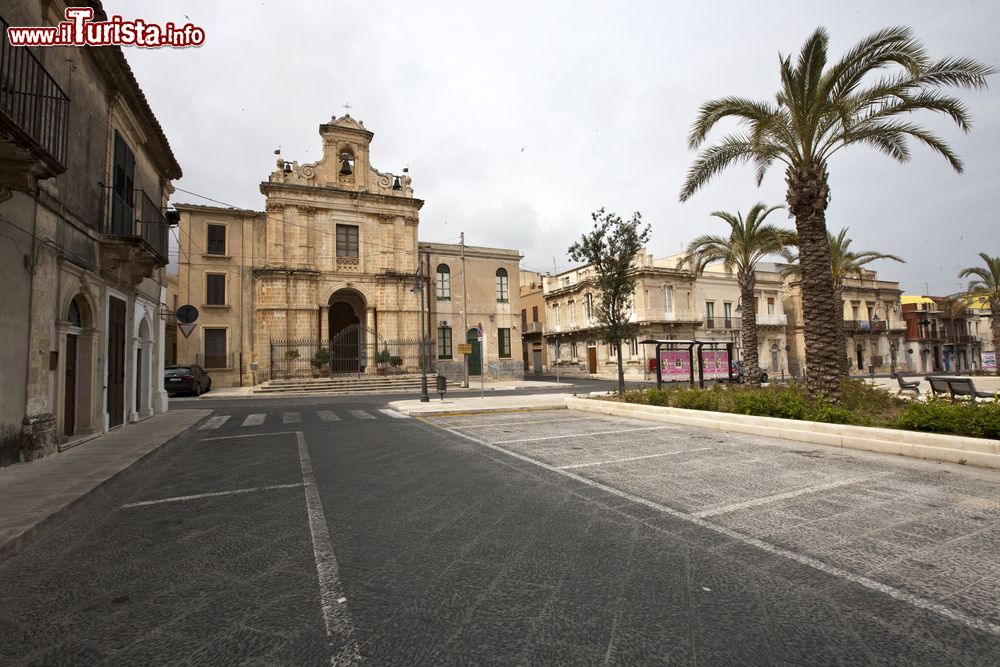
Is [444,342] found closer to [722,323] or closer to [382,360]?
[382,360]

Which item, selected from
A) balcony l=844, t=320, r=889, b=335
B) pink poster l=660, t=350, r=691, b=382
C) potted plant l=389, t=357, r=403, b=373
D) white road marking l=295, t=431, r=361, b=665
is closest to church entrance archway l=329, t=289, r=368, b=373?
potted plant l=389, t=357, r=403, b=373

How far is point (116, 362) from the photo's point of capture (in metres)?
11.3

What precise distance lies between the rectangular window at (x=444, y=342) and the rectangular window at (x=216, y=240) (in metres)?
13.8

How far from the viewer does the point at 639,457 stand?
723 cm

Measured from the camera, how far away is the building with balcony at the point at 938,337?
5181cm

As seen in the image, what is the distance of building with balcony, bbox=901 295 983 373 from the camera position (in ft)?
170

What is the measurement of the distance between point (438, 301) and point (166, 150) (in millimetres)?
20290

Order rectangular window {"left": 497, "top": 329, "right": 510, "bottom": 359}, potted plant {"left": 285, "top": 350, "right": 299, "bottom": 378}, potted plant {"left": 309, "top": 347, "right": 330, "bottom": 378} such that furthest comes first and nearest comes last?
rectangular window {"left": 497, "top": 329, "right": 510, "bottom": 359} < potted plant {"left": 309, "top": 347, "right": 330, "bottom": 378} < potted plant {"left": 285, "top": 350, "right": 299, "bottom": 378}

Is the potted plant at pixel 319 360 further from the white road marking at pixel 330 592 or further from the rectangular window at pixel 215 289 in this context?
the white road marking at pixel 330 592

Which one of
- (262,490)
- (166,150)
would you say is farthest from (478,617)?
(166,150)

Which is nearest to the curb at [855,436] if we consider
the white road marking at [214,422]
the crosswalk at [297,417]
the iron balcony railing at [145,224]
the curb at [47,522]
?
the crosswalk at [297,417]

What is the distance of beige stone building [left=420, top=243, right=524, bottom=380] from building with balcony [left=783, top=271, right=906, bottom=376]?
27325mm

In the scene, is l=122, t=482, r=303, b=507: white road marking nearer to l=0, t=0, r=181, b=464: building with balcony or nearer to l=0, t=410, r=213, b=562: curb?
l=0, t=410, r=213, b=562: curb

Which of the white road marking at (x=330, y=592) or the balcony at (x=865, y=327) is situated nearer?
the white road marking at (x=330, y=592)
